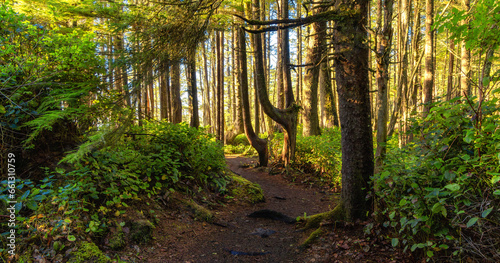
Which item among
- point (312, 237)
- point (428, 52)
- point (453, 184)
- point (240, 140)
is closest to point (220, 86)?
point (240, 140)

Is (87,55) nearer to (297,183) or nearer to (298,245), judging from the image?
(298,245)

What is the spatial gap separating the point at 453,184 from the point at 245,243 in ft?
11.4

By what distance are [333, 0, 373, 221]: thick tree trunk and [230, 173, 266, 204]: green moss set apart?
10.7 feet

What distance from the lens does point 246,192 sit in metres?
7.45

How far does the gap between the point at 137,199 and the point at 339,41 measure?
4.50 metres

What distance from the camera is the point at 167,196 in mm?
5512

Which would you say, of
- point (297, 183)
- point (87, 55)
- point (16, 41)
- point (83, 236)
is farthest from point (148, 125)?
point (297, 183)

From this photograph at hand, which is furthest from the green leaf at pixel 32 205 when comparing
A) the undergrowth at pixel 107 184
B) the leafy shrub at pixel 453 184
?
the leafy shrub at pixel 453 184

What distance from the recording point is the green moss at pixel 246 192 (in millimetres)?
7223

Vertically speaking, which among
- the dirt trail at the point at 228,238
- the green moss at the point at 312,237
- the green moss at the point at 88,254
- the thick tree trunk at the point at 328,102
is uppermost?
the thick tree trunk at the point at 328,102

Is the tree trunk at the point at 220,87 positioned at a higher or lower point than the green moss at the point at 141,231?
higher

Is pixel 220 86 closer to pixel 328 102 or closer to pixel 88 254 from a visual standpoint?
pixel 328 102

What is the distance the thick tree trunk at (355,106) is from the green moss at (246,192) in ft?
10.7

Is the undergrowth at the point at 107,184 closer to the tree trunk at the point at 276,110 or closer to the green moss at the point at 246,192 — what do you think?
the green moss at the point at 246,192
